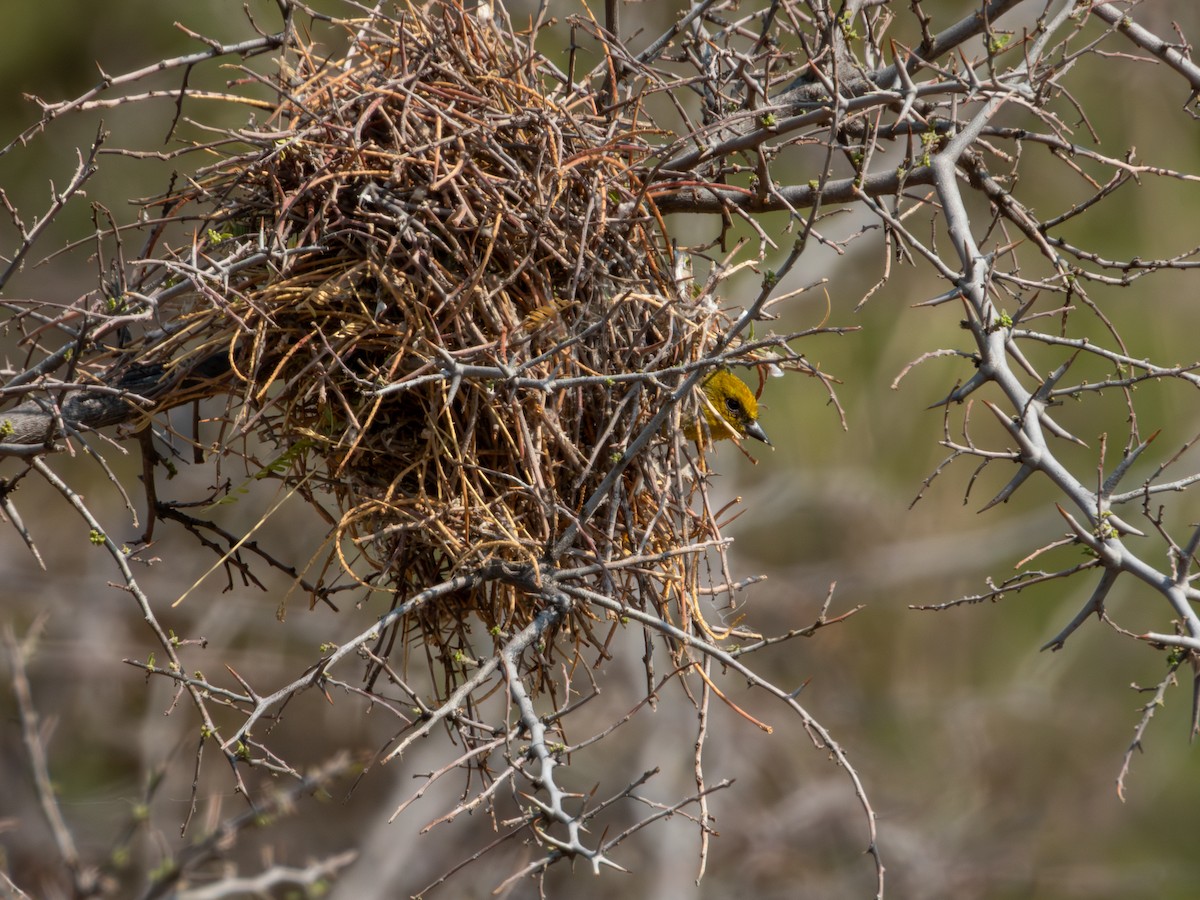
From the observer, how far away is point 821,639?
36.3ft

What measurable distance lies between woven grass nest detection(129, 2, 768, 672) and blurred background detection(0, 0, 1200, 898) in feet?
18.3

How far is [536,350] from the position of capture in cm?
290

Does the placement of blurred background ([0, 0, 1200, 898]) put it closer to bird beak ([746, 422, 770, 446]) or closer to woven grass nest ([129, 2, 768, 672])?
bird beak ([746, 422, 770, 446])

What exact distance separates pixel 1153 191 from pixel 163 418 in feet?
37.3

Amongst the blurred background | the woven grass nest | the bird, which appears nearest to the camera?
the woven grass nest

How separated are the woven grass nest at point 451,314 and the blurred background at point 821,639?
556 cm

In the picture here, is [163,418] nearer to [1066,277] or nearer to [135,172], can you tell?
[1066,277]

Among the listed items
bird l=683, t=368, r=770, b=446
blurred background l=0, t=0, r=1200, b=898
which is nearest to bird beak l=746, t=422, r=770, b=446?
bird l=683, t=368, r=770, b=446

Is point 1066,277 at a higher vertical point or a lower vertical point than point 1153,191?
lower

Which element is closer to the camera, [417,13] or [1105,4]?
[1105,4]

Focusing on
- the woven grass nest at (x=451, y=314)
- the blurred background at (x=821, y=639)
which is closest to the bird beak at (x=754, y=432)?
the woven grass nest at (x=451, y=314)

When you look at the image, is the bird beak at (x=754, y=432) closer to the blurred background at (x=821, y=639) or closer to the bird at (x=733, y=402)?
the bird at (x=733, y=402)

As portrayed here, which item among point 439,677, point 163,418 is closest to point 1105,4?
point 163,418

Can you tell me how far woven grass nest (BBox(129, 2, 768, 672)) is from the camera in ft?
8.93
